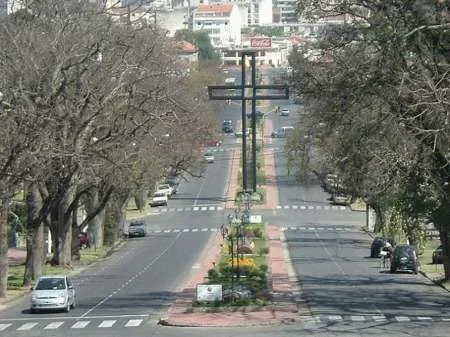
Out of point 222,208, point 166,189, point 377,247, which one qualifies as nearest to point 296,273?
point 377,247

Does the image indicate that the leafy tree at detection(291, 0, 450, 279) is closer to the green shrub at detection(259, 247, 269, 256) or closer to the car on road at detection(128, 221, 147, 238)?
the green shrub at detection(259, 247, 269, 256)

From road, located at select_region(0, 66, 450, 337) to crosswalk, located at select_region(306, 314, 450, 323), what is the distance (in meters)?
0.03

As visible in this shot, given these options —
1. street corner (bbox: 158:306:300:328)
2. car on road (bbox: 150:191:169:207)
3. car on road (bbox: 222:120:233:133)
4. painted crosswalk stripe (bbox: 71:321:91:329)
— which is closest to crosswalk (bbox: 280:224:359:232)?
car on road (bbox: 150:191:169:207)

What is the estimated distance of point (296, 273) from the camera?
66.6m

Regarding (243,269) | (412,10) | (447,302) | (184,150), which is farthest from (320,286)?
(184,150)

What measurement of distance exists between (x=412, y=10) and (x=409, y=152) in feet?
27.7

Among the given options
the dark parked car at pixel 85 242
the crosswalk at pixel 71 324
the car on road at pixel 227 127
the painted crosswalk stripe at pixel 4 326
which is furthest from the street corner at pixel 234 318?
the car on road at pixel 227 127

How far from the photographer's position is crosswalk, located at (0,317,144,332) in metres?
41.3

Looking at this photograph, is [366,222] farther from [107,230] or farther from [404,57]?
[404,57]

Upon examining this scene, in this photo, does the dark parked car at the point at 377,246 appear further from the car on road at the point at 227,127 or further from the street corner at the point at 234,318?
the car on road at the point at 227,127

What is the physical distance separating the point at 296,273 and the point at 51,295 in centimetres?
2199

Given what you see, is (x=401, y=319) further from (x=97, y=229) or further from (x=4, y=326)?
(x=97, y=229)

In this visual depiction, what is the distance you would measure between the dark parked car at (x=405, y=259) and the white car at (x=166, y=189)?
5853cm

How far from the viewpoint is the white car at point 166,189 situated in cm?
12535
